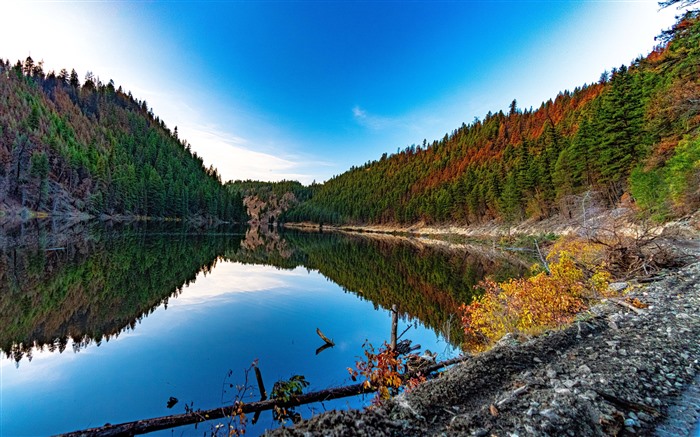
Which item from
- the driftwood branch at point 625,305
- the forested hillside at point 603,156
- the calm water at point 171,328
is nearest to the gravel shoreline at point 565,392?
the driftwood branch at point 625,305

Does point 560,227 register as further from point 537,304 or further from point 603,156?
point 537,304

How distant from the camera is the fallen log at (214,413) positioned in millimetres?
6031

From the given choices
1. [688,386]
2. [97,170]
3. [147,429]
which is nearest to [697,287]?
[688,386]

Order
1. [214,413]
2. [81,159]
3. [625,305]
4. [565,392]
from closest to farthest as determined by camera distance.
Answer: [565,392] → [214,413] → [625,305] → [81,159]

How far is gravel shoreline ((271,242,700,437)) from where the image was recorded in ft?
13.1

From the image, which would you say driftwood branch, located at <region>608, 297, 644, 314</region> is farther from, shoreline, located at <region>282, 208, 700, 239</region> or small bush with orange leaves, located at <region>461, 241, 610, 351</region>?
shoreline, located at <region>282, 208, 700, 239</region>

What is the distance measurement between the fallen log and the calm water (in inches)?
15.7

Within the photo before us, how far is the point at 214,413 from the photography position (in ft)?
24.6

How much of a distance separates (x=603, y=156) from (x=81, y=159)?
126m

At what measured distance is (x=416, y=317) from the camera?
17719mm

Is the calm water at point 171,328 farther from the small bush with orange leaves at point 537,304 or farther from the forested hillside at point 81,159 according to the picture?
the forested hillside at point 81,159

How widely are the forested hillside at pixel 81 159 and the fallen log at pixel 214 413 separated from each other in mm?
90941

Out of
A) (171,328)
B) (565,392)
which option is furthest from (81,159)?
(565,392)

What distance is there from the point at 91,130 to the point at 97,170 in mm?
53049
